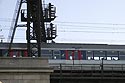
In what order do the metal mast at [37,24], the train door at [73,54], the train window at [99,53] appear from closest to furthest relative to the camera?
the metal mast at [37,24], the train door at [73,54], the train window at [99,53]

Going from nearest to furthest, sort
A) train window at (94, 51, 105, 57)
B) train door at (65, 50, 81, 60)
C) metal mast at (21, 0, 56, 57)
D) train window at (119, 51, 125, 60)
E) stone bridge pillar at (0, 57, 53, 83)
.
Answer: stone bridge pillar at (0, 57, 53, 83)
metal mast at (21, 0, 56, 57)
train door at (65, 50, 81, 60)
train window at (94, 51, 105, 57)
train window at (119, 51, 125, 60)

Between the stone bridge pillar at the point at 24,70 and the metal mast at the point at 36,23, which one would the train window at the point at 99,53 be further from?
the stone bridge pillar at the point at 24,70

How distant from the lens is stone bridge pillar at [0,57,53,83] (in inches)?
882

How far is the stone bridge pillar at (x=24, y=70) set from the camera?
2241cm

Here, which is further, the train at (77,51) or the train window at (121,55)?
the train window at (121,55)

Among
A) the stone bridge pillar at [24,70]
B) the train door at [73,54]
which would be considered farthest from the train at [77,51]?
the stone bridge pillar at [24,70]

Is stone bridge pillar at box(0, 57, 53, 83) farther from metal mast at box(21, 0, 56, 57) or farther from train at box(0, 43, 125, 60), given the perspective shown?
train at box(0, 43, 125, 60)

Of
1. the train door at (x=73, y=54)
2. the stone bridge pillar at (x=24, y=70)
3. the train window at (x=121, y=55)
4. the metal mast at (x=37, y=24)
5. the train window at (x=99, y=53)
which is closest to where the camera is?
the stone bridge pillar at (x=24, y=70)

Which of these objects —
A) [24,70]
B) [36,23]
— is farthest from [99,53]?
[24,70]

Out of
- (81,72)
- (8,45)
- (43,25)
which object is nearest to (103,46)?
(43,25)

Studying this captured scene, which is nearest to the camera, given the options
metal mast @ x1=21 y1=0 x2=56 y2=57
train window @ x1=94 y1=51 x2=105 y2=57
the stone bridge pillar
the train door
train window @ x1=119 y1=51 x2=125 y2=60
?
the stone bridge pillar

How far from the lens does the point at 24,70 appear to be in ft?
73.6

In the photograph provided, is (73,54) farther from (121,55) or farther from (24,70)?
(24,70)

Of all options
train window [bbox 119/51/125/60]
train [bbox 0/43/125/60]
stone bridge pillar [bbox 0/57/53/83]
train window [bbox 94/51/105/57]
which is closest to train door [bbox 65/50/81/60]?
train [bbox 0/43/125/60]
